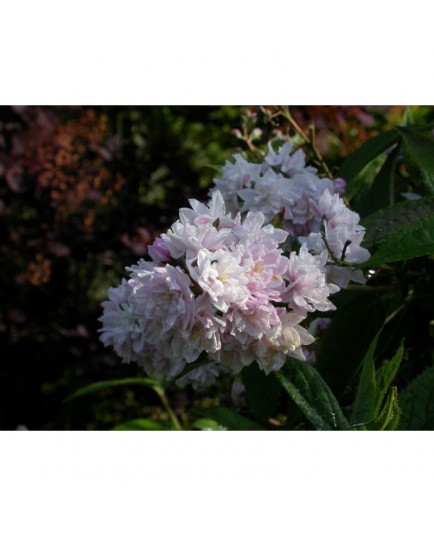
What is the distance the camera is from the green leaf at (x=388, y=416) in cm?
85

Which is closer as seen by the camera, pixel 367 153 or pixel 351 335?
pixel 351 335

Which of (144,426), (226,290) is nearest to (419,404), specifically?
(226,290)

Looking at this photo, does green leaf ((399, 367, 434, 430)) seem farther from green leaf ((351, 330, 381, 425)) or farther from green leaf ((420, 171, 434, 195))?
green leaf ((420, 171, 434, 195))

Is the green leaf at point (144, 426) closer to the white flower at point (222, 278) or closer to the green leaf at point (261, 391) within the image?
the green leaf at point (261, 391)

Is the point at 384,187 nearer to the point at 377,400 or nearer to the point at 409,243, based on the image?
the point at 409,243

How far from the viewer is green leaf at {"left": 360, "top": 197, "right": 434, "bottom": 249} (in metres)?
1.09

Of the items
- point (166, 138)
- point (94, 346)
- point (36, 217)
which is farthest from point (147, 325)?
point (166, 138)

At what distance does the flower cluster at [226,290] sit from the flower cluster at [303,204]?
5 cm

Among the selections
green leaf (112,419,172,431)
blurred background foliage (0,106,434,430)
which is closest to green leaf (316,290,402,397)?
green leaf (112,419,172,431)

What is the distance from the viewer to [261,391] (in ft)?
4.11

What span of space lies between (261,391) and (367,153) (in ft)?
1.45

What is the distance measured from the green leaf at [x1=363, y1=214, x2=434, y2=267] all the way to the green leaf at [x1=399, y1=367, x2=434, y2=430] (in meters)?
0.16

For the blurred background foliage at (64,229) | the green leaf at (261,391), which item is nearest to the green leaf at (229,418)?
the green leaf at (261,391)

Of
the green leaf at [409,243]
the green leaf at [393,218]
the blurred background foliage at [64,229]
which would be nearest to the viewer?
the green leaf at [409,243]
